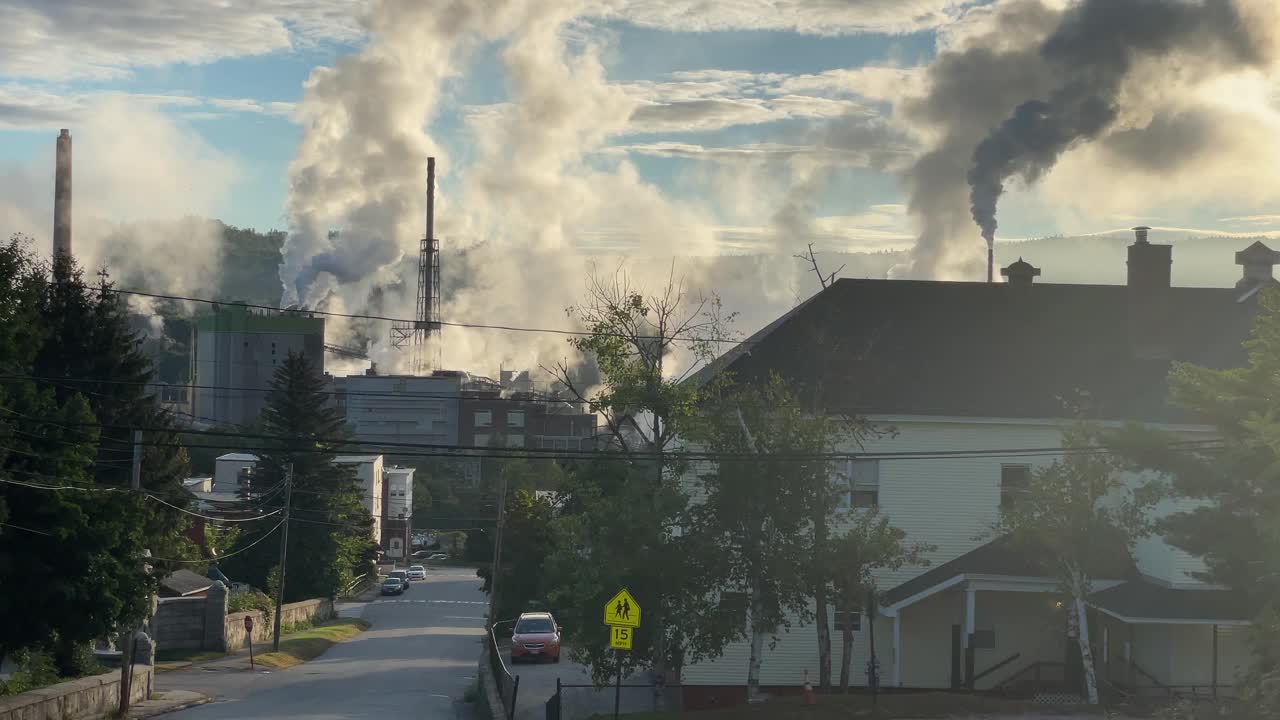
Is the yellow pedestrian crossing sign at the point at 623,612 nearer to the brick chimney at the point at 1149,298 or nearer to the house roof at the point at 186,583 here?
the brick chimney at the point at 1149,298

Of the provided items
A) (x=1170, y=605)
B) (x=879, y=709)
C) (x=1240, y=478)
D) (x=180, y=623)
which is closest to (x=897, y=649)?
(x=879, y=709)

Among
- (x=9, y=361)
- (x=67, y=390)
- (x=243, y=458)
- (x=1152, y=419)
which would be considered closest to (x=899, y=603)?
(x=1152, y=419)

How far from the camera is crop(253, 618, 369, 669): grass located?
178 ft

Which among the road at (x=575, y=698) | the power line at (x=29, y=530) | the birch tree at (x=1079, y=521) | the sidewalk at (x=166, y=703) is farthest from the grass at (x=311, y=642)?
the birch tree at (x=1079, y=521)

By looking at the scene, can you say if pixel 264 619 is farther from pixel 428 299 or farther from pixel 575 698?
pixel 428 299

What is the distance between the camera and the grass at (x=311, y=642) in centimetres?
5439

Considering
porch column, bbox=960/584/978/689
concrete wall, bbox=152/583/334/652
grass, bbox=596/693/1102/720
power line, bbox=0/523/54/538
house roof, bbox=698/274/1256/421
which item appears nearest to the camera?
grass, bbox=596/693/1102/720

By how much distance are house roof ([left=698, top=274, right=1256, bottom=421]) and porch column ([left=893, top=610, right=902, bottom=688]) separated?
5195mm

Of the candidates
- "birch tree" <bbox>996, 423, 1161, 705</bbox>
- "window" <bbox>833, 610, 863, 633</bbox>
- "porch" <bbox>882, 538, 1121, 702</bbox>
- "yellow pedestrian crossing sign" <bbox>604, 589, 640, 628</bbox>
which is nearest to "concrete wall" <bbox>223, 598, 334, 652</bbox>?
"window" <bbox>833, 610, 863, 633</bbox>

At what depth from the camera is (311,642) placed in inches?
2442

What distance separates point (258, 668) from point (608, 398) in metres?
23.2

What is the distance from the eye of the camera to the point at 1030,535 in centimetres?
3012

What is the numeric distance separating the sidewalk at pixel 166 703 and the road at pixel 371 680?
0.52m

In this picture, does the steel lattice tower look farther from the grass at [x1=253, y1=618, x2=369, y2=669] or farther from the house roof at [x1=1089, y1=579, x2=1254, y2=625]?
the house roof at [x1=1089, y1=579, x2=1254, y2=625]
